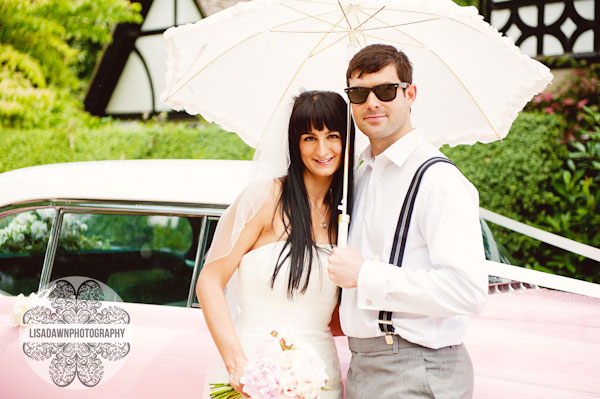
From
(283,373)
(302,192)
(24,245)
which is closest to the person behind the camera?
(283,373)

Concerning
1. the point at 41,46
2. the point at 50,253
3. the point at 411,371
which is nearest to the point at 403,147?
the point at 411,371

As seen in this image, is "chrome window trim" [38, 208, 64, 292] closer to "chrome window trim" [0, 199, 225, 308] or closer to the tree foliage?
"chrome window trim" [0, 199, 225, 308]

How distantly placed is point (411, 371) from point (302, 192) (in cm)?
83

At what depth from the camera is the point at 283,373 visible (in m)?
1.78

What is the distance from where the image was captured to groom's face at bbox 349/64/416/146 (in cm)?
205

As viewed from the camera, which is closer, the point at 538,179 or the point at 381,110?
the point at 381,110

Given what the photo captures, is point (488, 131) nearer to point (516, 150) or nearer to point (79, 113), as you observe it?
point (516, 150)

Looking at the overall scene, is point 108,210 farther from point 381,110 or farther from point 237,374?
point 381,110

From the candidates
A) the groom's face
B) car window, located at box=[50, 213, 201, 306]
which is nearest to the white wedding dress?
the groom's face

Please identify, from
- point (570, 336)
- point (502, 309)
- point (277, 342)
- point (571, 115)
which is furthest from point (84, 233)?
point (571, 115)

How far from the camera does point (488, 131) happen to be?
2.49m

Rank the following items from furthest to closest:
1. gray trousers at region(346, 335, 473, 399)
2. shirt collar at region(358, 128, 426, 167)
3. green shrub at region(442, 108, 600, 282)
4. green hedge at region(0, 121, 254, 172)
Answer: green hedge at region(0, 121, 254, 172)
green shrub at region(442, 108, 600, 282)
shirt collar at region(358, 128, 426, 167)
gray trousers at region(346, 335, 473, 399)

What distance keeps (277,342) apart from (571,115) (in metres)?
7.34

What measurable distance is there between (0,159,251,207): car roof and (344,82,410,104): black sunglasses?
3.36ft
